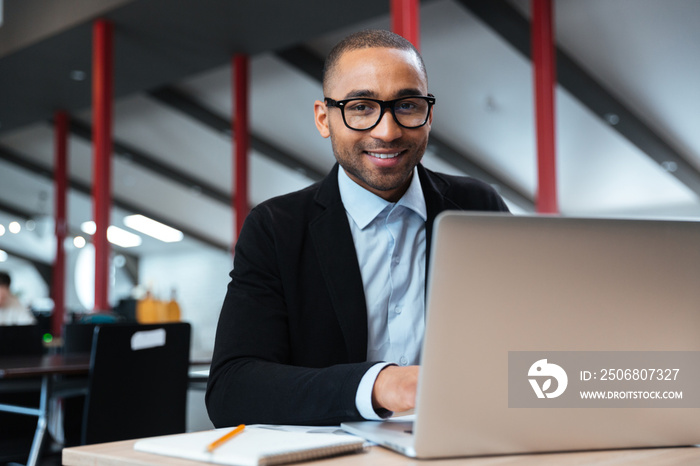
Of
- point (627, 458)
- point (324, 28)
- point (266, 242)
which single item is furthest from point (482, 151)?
point (627, 458)

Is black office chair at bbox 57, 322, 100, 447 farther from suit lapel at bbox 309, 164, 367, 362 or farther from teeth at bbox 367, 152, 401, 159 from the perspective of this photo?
teeth at bbox 367, 152, 401, 159

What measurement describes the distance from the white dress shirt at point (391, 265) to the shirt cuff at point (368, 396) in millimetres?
328

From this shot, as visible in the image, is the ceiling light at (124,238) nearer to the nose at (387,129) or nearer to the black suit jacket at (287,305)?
the black suit jacket at (287,305)

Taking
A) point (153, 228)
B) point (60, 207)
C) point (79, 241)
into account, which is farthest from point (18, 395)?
point (79, 241)

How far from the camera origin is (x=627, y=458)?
711mm

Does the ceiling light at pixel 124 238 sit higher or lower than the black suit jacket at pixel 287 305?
higher

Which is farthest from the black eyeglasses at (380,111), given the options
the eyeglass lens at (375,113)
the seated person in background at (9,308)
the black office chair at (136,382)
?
the seated person in background at (9,308)

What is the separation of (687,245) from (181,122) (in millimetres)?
8336

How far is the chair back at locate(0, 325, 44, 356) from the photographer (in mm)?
3562

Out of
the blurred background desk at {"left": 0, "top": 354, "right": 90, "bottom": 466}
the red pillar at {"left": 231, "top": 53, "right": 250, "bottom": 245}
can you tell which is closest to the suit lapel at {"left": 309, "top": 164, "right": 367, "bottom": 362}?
the blurred background desk at {"left": 0, "top": 354, "right": 90, "bottom": 466}

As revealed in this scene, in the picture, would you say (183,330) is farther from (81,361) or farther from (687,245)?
(687,245)
